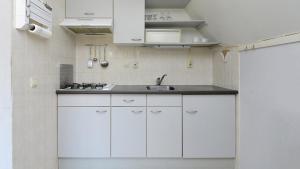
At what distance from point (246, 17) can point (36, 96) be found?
1916 mm

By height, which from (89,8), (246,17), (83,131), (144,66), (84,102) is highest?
(89,8)

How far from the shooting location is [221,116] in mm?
2756

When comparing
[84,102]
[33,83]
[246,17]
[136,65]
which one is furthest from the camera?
[136,65]

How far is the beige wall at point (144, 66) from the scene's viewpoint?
3.48m

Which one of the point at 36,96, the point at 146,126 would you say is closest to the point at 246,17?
the point at 146,126

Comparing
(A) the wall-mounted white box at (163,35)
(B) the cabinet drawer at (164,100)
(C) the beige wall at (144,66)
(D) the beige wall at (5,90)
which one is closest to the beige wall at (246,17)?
(A) the wall-mounted white box at (163,35)

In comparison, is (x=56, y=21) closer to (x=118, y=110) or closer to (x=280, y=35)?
(x=118, y=110)

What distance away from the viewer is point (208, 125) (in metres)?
2.76

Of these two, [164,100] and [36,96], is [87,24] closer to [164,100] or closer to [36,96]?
[36,96]

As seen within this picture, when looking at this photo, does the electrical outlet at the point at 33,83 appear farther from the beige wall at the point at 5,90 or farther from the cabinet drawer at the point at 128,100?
the cabinet drawer at the point at 128,100

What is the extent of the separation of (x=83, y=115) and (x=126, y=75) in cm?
97

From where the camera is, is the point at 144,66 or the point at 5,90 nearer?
the point at 5,90

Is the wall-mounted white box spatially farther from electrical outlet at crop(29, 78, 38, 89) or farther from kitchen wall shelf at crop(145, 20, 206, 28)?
electrical outlet at crop(29, 78, 38, 89)

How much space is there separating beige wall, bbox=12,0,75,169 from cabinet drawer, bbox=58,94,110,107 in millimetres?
127
